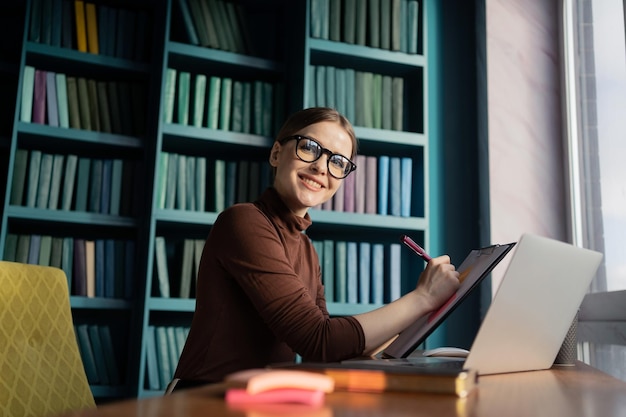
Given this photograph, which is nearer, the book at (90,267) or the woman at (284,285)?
the woman at (284,285)

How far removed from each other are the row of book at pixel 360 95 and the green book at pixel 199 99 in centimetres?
47

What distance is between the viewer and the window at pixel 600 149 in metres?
2.04

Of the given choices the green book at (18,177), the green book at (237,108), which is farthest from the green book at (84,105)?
the green book at (237,108)

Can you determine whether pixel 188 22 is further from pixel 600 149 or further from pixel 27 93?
pixel 600 149

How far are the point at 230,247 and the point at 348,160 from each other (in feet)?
1.21

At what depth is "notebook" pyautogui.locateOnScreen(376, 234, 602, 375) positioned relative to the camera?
80cm

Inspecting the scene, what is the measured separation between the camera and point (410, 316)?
111 centimetres

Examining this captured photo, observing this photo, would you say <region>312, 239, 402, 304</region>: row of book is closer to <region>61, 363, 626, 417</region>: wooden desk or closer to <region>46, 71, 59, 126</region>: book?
<region>46, 71, 59, 126</region>: book

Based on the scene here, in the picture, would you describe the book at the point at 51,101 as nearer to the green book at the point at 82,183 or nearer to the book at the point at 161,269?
the green book at the point at 82,183

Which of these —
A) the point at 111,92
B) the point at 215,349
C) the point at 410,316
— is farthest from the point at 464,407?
the point at 111,92

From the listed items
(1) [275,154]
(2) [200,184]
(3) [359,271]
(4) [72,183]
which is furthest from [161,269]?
(1) [275,154]

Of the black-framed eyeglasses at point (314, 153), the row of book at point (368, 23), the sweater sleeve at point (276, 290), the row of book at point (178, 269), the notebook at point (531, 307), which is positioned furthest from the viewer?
the row of book at point (368, 23)

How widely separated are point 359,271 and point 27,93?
1.55 meters

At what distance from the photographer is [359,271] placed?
266 cm
